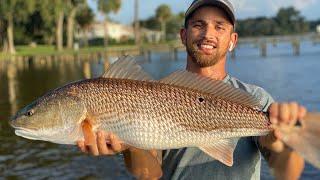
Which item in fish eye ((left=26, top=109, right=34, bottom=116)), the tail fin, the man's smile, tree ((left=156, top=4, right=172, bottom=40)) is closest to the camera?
the tail fin

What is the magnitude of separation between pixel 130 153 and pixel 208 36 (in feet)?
3.24

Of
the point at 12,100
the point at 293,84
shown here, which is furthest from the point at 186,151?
the point at 293,84

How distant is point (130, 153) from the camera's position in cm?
353

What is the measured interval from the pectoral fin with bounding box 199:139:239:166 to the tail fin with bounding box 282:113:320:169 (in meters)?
0.51

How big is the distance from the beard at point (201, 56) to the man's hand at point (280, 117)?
0.74m

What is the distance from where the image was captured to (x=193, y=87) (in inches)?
132

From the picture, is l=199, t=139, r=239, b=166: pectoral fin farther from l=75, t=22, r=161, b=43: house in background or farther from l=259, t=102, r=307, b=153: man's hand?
l=75, t=22, r=161, b=43: house in background

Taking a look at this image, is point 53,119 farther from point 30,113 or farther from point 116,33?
point 116,33

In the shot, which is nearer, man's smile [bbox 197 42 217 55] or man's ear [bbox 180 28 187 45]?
man's smile [bbox 197 42 217 55]

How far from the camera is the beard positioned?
3.70 meters

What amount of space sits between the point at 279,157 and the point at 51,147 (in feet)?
45.1

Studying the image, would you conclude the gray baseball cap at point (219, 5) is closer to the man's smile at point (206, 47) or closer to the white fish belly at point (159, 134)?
the man's smile at point (206, 47)

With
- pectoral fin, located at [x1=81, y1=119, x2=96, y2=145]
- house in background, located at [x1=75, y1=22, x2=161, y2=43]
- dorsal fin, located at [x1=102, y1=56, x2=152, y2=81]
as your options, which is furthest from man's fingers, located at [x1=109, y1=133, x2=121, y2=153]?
house in background, located at [x1=75, y1=22, x2=161, y2=43]

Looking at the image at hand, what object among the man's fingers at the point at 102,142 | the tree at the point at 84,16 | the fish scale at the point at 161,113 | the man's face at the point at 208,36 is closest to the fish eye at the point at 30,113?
the fish scale at the point at 161,113
